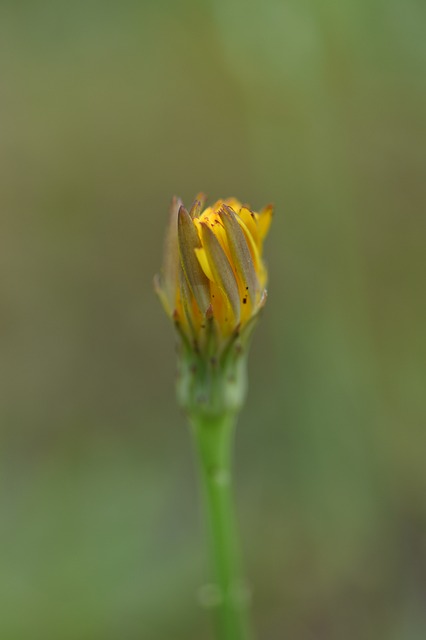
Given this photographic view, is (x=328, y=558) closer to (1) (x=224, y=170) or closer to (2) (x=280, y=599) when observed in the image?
(2) (x=280, y=599)

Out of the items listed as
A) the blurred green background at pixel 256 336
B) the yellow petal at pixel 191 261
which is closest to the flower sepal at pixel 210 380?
the yellow petal at pixel 191 261

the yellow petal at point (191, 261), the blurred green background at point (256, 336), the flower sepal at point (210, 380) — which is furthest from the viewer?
the blurred green background at point (256, 336)

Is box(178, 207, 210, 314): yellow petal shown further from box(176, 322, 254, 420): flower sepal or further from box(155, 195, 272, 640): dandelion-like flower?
box(176, 322, 254, 420): flower sepal

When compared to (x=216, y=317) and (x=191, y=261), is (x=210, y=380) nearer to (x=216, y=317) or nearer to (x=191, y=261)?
(x=216, y=317)

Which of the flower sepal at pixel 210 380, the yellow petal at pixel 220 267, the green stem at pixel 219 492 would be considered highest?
the yellow petal at pixel 220 267

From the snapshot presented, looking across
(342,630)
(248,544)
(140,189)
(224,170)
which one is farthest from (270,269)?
(342,630)

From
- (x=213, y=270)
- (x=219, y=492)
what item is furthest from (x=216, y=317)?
(x=219, y=492)

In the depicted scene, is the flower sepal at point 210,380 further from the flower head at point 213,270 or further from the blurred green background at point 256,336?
the blurred green background at point 256,336
